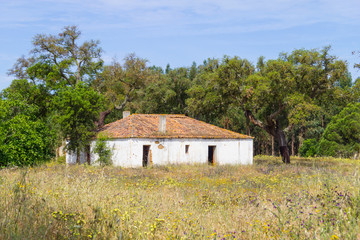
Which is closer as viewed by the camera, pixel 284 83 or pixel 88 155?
pixel 284 83

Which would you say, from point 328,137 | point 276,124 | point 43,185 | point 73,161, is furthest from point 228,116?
point 43,185

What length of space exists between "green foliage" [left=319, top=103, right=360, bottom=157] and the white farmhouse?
11.6m

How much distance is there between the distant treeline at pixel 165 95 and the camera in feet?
74.2

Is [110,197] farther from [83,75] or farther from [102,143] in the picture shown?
[83,75]

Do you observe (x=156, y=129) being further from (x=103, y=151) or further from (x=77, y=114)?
(x=77, y=114)

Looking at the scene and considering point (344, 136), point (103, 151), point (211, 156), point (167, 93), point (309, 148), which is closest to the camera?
point (103, 151)

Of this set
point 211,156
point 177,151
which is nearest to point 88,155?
point 177,151

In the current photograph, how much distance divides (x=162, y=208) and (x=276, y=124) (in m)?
23.7

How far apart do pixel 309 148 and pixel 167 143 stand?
70.9 ft

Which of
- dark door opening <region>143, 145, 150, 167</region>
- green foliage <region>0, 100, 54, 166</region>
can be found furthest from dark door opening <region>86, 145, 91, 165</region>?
green foliage <region>0, 100, 54, 166</region>

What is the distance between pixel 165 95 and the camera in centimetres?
4178

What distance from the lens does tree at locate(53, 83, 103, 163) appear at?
1007 inches

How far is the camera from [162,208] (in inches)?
288

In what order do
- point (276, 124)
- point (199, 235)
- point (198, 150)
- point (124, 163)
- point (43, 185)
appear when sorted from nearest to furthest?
point (199, 235) → point (43, 185) → point (124, 163) → point (198, 150) → point (276, 124)
